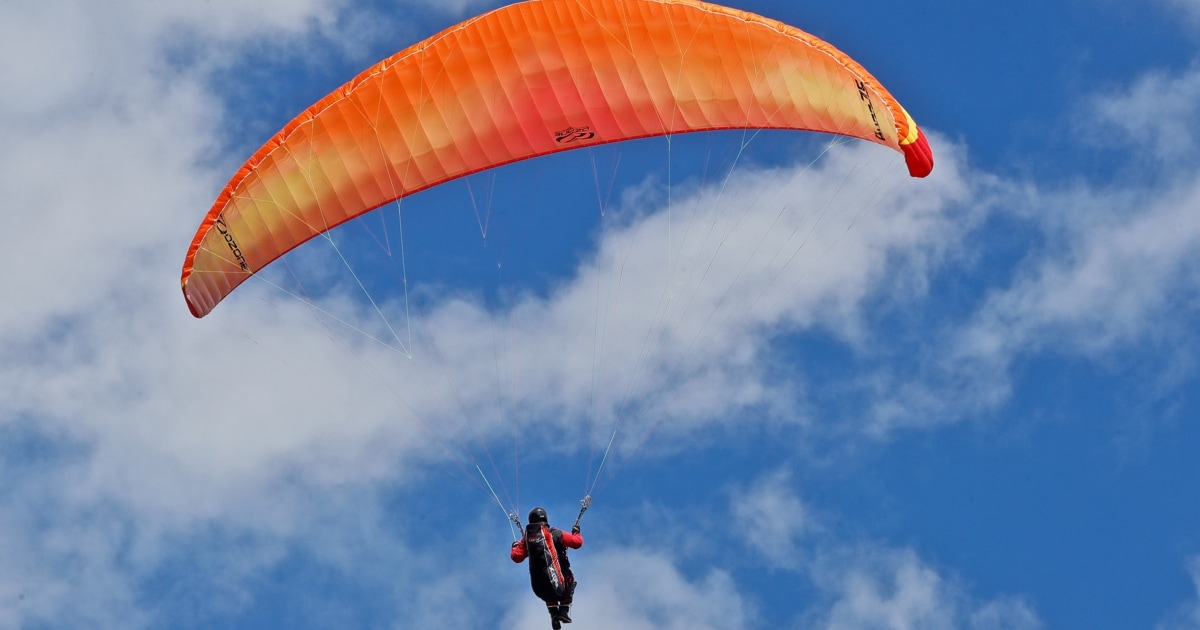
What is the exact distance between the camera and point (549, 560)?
26094 millimetres

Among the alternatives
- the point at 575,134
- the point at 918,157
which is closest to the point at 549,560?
the point at 575,134

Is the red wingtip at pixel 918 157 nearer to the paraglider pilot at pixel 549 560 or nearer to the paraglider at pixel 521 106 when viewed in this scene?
the paraglider at pixel 521 106

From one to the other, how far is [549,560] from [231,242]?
746 cm

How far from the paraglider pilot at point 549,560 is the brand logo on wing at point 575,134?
6.32 metres

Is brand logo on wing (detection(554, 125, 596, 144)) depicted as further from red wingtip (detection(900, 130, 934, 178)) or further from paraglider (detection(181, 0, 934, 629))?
red wingtip (detection(900, 130, 934, 178))

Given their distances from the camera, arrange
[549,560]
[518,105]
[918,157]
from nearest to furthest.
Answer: [549,560] → [918,157] → [518,105]

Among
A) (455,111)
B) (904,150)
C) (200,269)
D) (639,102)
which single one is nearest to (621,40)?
(639,102)

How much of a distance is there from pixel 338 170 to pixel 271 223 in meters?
1.38

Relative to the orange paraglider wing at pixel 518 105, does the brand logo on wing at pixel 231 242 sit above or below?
below

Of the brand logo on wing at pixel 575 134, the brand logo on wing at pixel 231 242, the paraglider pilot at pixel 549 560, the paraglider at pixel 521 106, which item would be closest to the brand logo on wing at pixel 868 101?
the paraglider at pixel 521 106

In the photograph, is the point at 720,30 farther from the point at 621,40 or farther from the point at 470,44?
the point at 470,44

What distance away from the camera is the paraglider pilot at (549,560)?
85.5 ft

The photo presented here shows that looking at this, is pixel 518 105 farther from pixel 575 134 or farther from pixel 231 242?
pixel 231 242

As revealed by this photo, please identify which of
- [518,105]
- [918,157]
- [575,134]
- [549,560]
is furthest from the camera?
[575,134]
